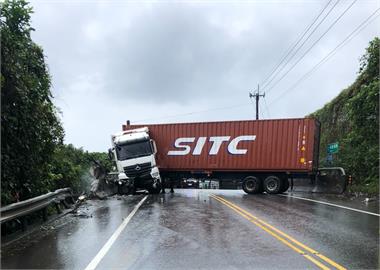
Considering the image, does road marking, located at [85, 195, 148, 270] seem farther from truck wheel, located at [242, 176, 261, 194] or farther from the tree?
truck wheel, located at [242, 176, 261, 194]

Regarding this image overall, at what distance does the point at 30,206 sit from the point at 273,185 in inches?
672

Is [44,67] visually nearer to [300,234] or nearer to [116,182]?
[300,234]

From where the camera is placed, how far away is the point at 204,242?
9.37 m

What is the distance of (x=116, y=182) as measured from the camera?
27031 mm

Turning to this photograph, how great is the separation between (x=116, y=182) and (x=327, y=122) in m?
17.3

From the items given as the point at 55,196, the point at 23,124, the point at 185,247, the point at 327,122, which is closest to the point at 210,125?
the point at 327,122

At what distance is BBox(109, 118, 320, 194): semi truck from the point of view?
25.9 m

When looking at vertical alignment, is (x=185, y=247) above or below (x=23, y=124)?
below

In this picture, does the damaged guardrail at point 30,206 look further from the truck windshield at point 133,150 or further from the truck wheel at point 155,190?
the truck wheel at point 155,190

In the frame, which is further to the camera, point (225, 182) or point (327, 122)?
point (327, 122)

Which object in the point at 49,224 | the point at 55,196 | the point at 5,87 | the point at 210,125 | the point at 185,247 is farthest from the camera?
the point at 210,125

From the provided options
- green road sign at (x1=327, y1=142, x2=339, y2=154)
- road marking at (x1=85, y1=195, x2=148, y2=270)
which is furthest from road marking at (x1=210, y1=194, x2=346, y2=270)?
green road sign at (x1=327, y1=142, x2=339, y2=154)

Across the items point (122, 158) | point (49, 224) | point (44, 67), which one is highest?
point (44, 67)

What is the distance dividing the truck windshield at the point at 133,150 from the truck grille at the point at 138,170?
54 centimetres
